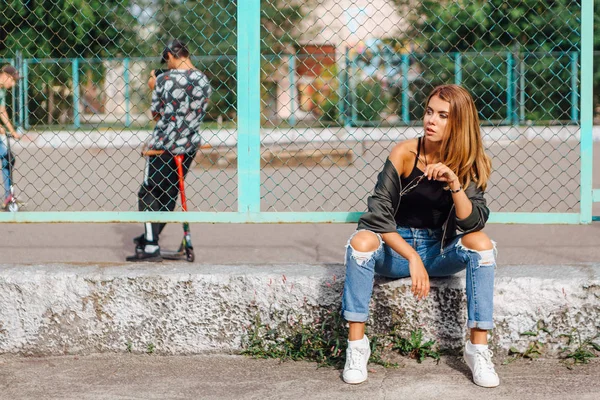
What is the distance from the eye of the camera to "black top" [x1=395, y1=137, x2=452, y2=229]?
3.61m

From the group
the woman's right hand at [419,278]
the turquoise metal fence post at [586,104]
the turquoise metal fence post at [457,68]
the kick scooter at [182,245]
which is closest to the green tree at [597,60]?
the turquoise metal fence post at [457,68]

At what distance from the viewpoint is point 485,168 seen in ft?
11.8

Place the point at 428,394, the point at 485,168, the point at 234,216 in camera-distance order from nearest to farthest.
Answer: the point at 428,394
the point at 485,168
the point at 234,216

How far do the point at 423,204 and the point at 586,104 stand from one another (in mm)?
876

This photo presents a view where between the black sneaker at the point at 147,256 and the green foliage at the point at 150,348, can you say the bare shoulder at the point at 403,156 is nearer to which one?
the green foliage at the point at 150,348

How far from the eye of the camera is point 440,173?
3.39m

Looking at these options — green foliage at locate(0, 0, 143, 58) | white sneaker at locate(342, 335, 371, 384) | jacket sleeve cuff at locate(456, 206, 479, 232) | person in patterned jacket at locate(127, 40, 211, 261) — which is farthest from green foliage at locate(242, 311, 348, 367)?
person in patterned jacket at locate(127, 40, 211, 261)

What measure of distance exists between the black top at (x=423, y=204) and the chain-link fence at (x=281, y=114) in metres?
0.35

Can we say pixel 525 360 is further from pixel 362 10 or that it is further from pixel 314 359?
pixel 362 10

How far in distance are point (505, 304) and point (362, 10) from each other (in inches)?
59.4

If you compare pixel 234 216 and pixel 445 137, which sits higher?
pixel 445 137

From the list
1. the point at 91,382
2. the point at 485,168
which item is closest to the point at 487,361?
the point at 485,168

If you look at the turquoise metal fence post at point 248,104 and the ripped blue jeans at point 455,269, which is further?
the turquoise metal fence post at point 248,104

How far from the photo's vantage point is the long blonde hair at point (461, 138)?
11.5 ft
